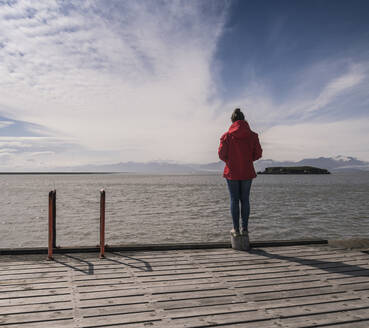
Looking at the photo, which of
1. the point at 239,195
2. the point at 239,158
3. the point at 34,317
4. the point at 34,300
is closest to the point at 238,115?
the point at 239,158

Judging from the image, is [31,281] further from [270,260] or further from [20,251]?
[270,260]

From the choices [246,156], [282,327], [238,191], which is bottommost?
[282,327]

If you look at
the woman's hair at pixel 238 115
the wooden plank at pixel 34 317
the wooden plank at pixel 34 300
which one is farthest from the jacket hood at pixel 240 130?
the wooden plank at pixel 34 317

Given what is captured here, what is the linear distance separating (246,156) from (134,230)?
45.0ft

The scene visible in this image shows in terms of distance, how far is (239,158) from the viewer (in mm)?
5980

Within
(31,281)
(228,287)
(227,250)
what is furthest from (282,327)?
(31,281)

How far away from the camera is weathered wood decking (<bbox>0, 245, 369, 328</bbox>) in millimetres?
3186

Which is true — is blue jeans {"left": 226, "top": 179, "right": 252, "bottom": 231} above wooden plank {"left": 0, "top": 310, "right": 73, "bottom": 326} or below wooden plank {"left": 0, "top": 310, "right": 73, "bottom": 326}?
above

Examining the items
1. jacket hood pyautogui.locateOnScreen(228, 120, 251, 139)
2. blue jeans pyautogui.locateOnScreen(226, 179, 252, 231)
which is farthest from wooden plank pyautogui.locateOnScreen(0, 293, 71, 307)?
jacket hood pyautogui.locateOnScreen(228, 120, 251, 139)

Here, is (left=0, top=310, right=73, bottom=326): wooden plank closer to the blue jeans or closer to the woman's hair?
the blue jeans

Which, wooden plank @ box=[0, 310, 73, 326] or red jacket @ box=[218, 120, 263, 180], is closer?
wooden plank @ box=[0, 310, 73, 326]

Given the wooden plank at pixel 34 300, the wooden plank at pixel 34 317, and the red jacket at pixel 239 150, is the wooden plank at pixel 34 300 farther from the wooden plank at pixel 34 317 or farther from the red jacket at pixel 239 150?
the red jacket at pixel 239 150

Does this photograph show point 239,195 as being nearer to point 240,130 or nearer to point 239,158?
point 239,158

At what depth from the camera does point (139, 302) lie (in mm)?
3572
